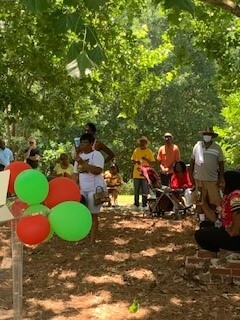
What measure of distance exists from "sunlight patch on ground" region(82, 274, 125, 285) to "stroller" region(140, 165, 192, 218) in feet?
11.6

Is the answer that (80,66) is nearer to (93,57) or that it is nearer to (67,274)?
(93,57)

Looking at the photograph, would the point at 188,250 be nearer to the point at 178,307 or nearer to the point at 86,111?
the point at 178,307

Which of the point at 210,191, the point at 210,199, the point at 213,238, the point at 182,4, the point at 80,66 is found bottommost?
the point at 213,238

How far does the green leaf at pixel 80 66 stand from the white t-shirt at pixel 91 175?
12.2 feet

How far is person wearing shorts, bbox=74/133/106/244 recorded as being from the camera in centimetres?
626

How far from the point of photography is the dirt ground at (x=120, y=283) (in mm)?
4555

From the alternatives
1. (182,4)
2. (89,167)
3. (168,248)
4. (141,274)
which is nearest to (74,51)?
(182,4)

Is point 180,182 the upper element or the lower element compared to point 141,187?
upper

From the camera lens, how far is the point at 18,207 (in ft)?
8.21

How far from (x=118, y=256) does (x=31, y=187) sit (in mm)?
4037

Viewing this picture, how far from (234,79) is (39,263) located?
5.18 metres

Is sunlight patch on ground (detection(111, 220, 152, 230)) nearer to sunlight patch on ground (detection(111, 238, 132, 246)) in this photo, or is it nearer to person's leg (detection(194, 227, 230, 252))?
sunlight patch on ground (detection(111, 238, 132, 246))

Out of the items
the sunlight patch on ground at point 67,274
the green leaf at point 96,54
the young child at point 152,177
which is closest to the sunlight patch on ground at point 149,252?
the sunlight patch on ground at point 67,274

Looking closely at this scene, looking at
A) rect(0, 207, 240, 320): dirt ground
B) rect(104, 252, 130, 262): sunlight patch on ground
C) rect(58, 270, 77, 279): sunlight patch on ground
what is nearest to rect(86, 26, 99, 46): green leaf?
rect(0, 207, 240, 320): dirt ground
